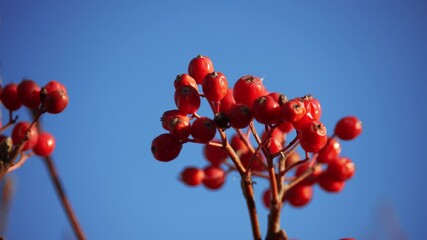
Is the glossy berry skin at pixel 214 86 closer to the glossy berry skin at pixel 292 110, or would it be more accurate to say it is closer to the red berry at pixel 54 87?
the glossy berry skin at pixel 292 110

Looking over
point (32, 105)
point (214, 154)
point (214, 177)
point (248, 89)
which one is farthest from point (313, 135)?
point (32, 105)

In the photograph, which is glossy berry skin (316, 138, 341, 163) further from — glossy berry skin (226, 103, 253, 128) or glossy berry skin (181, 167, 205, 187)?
glossy berry skin (226, 103, 253, 128)

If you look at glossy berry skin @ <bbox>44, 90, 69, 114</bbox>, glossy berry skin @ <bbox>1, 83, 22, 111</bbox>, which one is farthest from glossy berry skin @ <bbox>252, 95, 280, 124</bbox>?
glossy berry skin @ <bbox>1, 83, 22, 111</bbox>

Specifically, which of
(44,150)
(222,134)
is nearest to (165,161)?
(222,134)

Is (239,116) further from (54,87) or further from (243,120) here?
(54,87)


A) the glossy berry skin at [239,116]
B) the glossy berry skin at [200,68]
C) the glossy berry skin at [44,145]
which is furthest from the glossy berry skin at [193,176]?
the glossy berry skin at [239,116]

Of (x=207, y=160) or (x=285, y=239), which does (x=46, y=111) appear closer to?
(x=207, y=160)
